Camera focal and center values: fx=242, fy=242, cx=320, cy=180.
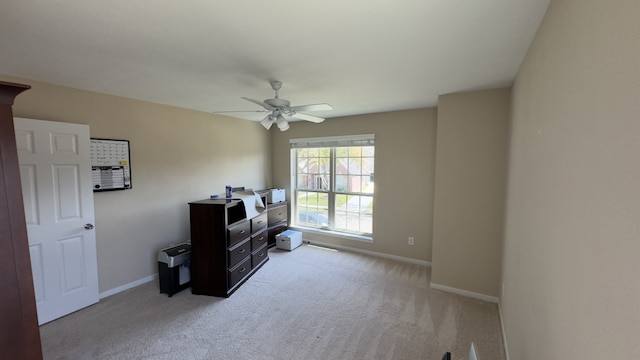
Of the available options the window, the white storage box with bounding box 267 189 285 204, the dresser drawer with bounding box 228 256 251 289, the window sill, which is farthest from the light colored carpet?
the white storage box with bounding box 267 189 285 204

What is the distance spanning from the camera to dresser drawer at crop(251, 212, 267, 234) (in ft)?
11.7

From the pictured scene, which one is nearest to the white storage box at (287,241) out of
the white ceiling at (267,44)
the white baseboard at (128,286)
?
the white baseboard at (128,286)

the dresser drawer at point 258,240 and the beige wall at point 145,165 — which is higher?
the beige wall at point 145,165

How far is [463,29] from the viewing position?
148 centimetres

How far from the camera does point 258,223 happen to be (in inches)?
147

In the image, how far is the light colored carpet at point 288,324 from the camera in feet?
6.82

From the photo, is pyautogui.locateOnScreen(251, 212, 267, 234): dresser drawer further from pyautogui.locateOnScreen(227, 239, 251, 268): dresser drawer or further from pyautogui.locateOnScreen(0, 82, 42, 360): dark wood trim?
pyautogui.locateOnScreen(0, 82, 42, 360): dark wood trim

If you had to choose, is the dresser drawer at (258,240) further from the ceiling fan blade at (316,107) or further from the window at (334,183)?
the ceiling fan blade at (316,107)

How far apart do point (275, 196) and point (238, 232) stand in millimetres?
1585

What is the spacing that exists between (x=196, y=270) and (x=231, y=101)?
7.14 feet

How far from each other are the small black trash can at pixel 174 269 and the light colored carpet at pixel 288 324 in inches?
4.1

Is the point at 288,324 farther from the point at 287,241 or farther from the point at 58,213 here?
the point at 58,213

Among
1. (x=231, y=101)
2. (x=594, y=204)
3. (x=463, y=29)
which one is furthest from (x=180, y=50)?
(x=594, y=204)

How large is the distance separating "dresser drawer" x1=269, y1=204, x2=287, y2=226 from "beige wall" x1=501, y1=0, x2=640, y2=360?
12.2ft
